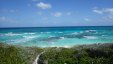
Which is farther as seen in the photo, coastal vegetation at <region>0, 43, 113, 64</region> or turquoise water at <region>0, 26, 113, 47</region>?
turquoise water at <region>0, 26, 113, 47</region>

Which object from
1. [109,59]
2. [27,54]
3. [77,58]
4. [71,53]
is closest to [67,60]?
[77,58]

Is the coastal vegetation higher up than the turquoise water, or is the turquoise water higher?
the coastal vegetation

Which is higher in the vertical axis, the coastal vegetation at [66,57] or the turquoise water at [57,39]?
the coastal vegetation at [66,57]

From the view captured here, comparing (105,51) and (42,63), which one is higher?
(105,51)

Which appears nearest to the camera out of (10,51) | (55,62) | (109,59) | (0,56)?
(109,59)

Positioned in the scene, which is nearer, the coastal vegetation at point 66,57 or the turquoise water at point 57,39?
the coastal vegetation at point 66,57

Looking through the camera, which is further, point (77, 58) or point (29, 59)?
point (29, 59)

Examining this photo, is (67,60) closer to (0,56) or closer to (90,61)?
(90,61)

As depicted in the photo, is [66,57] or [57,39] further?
[57,39]

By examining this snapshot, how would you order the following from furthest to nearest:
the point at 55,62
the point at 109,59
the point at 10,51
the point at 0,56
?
the point at 10,51 → the point at 0,56 → the point at 55,62 → the point at 109,59

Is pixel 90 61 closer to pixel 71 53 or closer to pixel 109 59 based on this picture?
pixel 109 59

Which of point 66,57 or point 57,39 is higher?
point 66,57
